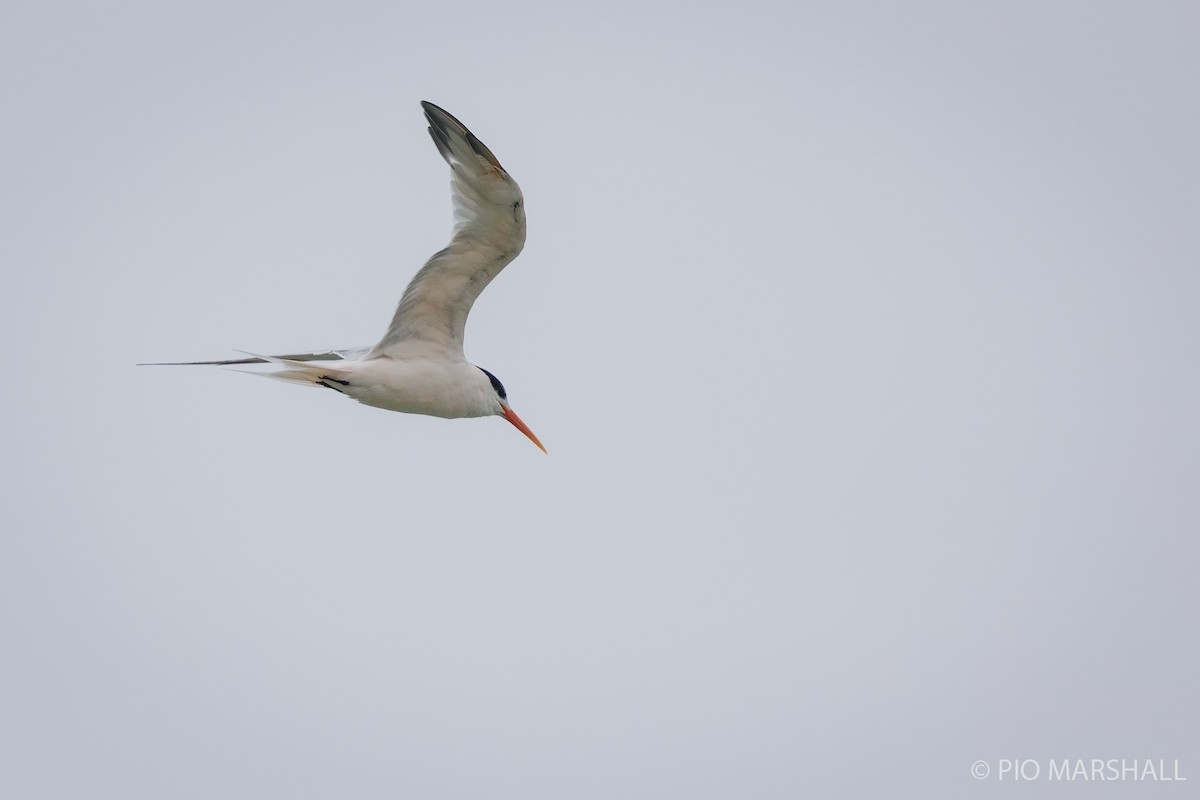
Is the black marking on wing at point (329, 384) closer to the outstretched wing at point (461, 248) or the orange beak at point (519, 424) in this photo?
the outstretched wing at point (461, 248)

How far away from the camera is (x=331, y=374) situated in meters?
7.61

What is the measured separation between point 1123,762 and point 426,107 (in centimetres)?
1848

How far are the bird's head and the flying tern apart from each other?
8.8 inches

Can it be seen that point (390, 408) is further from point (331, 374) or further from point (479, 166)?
point (479, 166)

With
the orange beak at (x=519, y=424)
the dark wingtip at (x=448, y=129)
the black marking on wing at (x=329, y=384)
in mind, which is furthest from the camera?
the orange beak at (x=519, y=424)

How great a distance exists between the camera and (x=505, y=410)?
897 centimetres

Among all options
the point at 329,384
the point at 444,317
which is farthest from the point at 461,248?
the point at 329,384

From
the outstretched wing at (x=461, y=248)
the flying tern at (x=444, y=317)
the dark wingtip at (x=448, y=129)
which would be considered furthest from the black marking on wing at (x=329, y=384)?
the dark wingtip at (x=448, y=129)

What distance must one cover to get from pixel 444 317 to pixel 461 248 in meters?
0.56

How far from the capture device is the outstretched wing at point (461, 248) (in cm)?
719

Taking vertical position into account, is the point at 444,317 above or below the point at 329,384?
above

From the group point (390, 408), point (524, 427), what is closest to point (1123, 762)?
point (524, 427)

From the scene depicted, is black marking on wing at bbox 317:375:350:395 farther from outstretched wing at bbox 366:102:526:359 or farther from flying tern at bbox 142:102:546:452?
outstretched wing at bbox 366:102:526:359

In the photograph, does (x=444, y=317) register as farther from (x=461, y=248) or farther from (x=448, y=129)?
(x=448, y=129)
